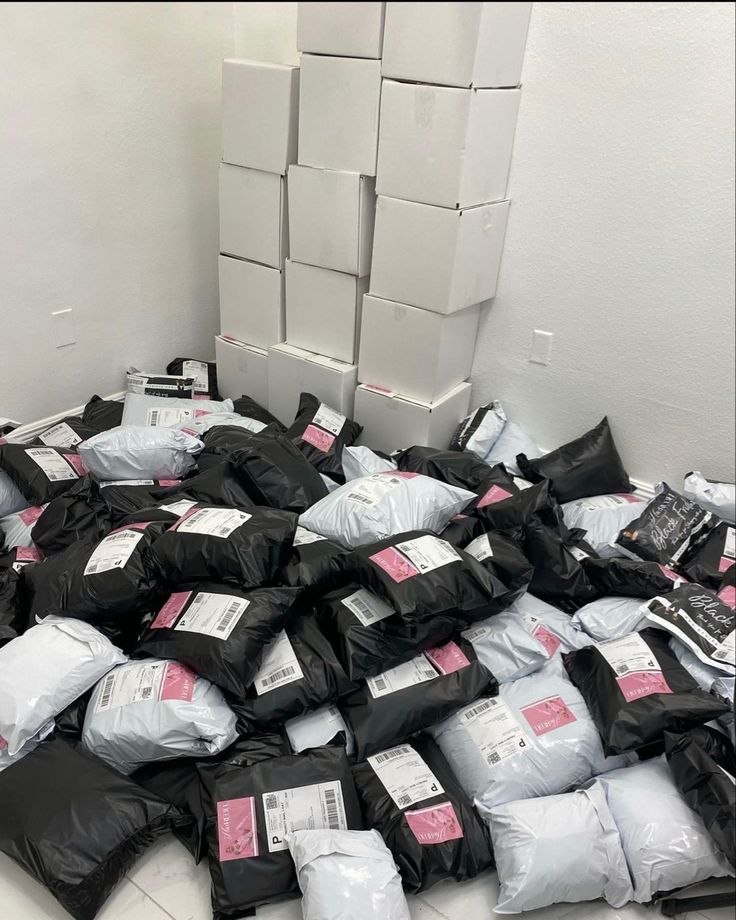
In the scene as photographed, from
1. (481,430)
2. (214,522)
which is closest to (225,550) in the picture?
(214,522)

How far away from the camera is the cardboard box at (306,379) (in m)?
2.16

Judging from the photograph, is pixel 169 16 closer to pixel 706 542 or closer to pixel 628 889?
pixel 628 889

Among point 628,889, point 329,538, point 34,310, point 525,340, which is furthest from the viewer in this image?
point 525,340

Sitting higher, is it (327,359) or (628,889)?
(327,359)

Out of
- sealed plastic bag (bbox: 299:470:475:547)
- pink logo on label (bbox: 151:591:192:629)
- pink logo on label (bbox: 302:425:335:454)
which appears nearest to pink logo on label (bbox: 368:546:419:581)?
sealed plastic bag (bbox: 299:470:475:547)

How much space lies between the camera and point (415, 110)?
171 centimetres

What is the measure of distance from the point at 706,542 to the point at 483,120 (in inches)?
48.5

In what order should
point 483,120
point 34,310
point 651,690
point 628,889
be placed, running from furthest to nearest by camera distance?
point 34,310, point 483,120, point 651,690, point 628,889

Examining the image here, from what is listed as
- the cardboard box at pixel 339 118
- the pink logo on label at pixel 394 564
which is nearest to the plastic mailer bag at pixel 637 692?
the pink logo on label at pixel 394 564

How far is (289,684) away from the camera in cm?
130

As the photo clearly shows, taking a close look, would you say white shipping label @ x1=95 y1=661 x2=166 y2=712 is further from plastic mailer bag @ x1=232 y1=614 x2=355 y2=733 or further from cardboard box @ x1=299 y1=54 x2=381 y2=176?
cardboard box @ x1=299 y1=54 x2=381 y2=176

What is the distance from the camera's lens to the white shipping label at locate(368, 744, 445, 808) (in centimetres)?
123

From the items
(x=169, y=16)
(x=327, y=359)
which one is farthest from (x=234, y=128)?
(x=169, y=16)

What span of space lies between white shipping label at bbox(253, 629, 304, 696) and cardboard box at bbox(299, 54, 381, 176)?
49.7 inches
